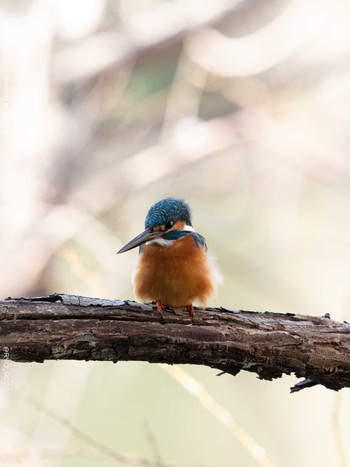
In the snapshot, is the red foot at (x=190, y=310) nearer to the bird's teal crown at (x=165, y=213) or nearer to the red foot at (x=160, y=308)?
the red foot at (x=160, y=308)

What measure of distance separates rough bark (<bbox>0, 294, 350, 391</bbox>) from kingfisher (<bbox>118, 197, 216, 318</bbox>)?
A: 184mm

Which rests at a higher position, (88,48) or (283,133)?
(88,48)

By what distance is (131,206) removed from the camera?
5.45 m

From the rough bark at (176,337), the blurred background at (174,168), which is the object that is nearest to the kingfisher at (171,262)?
the rough bark at (176,337)

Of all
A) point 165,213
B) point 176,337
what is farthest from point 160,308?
point 165,213

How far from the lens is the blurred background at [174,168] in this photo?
4797 mm

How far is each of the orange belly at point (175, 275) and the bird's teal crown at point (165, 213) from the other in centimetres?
8

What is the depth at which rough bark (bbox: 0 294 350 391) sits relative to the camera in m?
1.86

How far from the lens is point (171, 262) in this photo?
247cm

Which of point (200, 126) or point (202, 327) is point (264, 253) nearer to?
point (200, 126)

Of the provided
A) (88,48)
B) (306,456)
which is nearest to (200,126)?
(88,48)

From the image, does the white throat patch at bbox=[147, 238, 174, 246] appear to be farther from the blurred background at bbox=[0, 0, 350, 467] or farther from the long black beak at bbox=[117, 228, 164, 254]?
the blurred background at bbox=[0, 0, 350, 467]

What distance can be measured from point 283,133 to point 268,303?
154cm

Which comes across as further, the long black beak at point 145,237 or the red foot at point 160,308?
the long black beak at point 145,237
